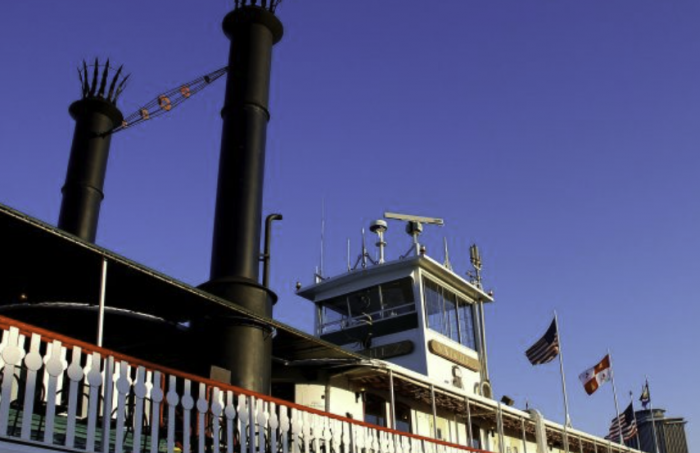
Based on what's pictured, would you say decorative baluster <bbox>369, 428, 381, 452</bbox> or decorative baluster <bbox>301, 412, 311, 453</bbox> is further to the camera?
decorative baluster <bbox>369, 428, 381, 452</bbox>

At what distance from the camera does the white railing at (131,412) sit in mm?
6852

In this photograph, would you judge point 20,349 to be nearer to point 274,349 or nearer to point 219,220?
point 219,220

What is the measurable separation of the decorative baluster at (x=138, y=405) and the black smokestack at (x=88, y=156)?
9.87m

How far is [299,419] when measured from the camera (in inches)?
412

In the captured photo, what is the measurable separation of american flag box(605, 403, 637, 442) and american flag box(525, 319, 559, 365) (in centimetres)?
645

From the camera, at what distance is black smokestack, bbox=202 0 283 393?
1185cm

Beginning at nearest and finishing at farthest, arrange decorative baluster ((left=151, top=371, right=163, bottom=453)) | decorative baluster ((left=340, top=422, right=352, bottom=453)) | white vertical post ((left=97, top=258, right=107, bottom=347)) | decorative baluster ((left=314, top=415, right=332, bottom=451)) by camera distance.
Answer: decorative baluster ((left=151, top=371, right=163, bottom=453)) → white vertical post ((left=97, top=258, right=107, bottom=347)) → decorative baluster ((left=314, top=415, right=332, bottom=451)) → decorative baluster ((left=340, top=422, right=352, bottom=453))

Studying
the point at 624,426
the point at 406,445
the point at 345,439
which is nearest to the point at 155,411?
the point at 345,439

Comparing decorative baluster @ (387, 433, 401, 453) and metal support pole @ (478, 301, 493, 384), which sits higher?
metal support pole @ (478, 301, 493, 384)

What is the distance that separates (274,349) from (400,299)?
25.5 feet

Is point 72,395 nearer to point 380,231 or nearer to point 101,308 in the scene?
point 101,308

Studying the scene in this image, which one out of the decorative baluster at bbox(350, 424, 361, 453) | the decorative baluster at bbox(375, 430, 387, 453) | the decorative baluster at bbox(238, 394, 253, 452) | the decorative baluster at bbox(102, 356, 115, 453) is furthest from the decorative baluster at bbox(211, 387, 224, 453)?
the decorative baluster at bbox(375, 430, 387, 453)

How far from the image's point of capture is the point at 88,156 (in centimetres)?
1855

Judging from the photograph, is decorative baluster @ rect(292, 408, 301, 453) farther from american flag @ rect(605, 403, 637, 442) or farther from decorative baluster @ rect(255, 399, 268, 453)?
american flag @ rect(605, 403, 637, 442)
